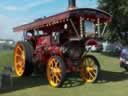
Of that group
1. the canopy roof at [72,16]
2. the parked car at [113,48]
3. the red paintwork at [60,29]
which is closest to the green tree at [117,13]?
the parked car at [113,48]

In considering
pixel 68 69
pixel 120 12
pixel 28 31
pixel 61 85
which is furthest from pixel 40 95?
pixel 120 12

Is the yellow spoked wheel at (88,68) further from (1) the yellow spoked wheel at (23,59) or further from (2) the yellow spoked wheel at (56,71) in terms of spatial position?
(1) the yellow spoked wheel at (23,59)

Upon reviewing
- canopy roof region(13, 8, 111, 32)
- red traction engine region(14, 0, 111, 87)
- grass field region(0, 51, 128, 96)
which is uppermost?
canopy roof region(13, 8, 111, 32)

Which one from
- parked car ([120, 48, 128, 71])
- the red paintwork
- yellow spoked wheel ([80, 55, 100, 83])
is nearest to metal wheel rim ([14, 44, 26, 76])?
the red paintwork

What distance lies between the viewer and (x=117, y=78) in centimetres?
1688

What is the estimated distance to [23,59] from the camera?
17.4 meters

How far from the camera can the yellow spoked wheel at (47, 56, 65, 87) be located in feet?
46.8

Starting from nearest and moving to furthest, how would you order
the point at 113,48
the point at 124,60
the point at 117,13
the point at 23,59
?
1. the point at 23,59
2. the point at 124,60
3. the point at 117,13
4. the point at 113,48

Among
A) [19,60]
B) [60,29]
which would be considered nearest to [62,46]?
[60,29]

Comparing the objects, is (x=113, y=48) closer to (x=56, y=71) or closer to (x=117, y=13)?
(x=117, y=13)

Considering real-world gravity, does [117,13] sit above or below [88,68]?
above

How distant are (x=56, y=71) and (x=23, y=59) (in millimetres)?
3049

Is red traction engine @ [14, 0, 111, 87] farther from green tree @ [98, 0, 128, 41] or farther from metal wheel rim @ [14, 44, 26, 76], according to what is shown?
green tree @ [98, 0, 128, 41]

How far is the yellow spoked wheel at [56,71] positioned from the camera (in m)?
14.3
